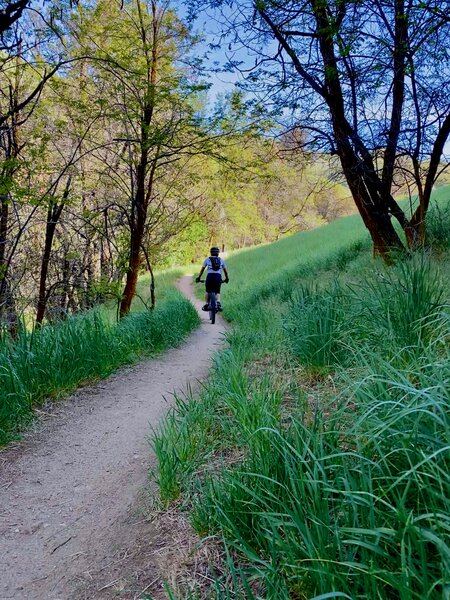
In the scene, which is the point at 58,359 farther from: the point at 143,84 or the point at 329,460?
the point at 143,84

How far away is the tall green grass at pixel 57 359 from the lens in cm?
332

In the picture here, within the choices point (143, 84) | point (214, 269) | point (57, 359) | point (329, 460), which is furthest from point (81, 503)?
point (214, 269)

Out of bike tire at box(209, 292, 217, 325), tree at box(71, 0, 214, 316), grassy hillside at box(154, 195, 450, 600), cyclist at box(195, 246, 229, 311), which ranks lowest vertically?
bike tire at box(209, 292, 217, 325)

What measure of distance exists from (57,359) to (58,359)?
0.04 feet

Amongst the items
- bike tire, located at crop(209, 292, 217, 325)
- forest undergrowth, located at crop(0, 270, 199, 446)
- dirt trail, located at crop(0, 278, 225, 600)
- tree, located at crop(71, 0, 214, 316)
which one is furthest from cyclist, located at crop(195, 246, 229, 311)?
dirt trail, located at crop(0, 278, 225, 600)

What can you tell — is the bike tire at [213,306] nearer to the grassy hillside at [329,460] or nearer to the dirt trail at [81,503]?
the dirt trail at [81,503]

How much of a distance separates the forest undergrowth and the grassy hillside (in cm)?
149

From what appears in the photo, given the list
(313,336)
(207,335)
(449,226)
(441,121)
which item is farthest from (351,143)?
(207,335)

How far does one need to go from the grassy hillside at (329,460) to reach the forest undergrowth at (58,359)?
1494 mm

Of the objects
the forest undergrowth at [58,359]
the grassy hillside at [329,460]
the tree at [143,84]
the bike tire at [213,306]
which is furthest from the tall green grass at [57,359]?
the bike tire at [213,306]

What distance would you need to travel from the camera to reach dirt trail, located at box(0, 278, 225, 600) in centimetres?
178

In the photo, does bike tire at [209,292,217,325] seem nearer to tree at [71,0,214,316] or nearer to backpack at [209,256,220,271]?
backpack at [209,256,220,271]

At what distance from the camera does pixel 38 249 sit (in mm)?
10109

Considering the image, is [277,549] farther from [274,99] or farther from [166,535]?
[274,99]
